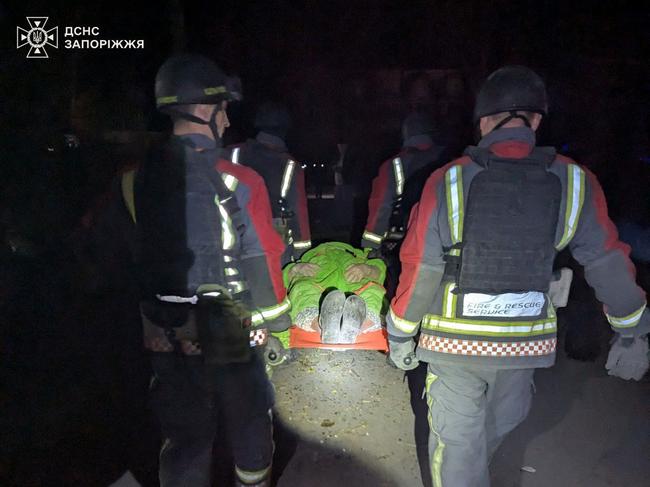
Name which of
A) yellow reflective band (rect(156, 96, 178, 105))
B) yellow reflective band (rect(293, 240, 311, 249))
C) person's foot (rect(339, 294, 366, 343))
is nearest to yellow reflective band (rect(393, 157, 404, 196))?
yellow reflective band (rect(293, 240, 311, 249))

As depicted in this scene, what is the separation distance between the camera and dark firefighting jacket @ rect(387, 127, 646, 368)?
188cm

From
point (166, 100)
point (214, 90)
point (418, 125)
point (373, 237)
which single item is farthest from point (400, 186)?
point (166, 100)

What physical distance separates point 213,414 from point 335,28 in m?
11.2

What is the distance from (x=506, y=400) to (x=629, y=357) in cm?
60

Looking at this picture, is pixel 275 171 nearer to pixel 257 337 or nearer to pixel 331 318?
pixel 331 318

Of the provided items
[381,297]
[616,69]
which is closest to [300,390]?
[381,297]

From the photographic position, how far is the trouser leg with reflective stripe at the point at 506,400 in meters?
2.06

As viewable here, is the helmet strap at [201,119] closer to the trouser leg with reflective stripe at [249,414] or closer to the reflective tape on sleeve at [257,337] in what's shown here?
the reflective tape on sleeve at [257,337]

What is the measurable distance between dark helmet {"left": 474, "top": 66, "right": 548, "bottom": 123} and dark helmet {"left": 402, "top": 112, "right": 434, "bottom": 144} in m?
2.20

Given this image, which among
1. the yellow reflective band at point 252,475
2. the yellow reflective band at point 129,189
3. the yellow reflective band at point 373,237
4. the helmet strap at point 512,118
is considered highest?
the helmet strap at point 512,118

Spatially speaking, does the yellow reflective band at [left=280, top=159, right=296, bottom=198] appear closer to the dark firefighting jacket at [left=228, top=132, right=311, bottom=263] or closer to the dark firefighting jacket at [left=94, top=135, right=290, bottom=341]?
the dark firefighting jacket at [left=228, top=132, right=311, bottom=263]

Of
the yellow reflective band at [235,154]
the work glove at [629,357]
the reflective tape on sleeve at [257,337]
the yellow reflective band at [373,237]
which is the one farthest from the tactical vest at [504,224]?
the yellow reflective band at [235,154]

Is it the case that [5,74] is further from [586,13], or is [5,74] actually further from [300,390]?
[586,13]

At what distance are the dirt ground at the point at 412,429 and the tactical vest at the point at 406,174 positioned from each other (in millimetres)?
1285
